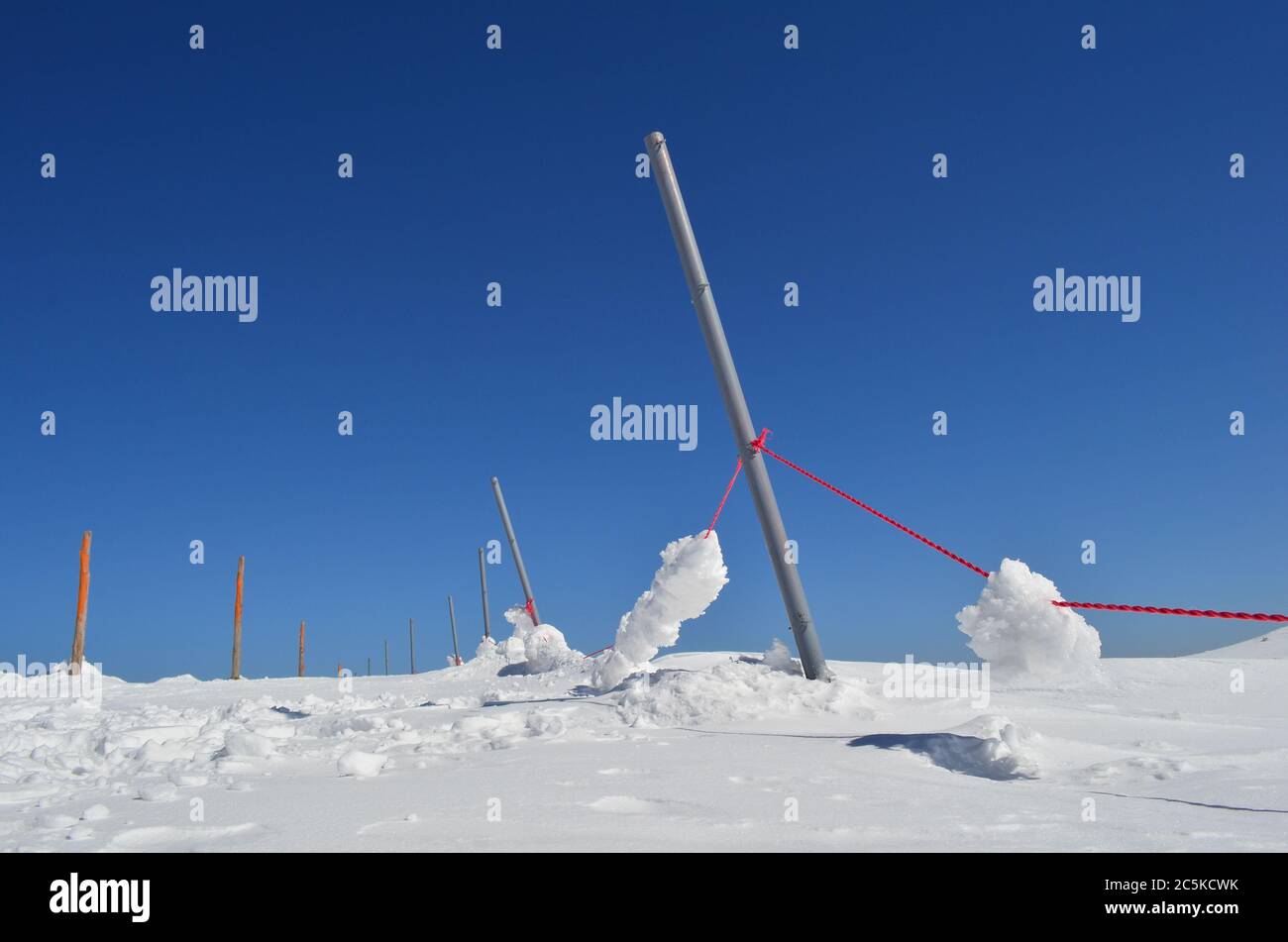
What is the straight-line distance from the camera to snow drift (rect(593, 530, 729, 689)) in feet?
35.7

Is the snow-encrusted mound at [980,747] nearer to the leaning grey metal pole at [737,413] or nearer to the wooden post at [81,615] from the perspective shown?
the leaning grey metal pole at [737,413]

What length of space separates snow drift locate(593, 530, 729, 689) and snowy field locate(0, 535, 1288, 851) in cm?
4

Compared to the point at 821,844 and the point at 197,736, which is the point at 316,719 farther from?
the point at 821,844

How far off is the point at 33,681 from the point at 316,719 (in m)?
10.5

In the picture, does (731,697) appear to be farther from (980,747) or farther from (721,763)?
(980,747)

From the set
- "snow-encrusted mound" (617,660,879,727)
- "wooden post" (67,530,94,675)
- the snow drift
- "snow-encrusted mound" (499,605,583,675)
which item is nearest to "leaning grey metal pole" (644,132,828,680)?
"snow-encrusted mound" (617,660,879,727)

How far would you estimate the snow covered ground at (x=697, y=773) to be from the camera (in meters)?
4.20

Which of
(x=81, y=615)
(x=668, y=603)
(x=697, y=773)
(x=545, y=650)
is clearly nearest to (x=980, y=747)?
(x=697, y=773)

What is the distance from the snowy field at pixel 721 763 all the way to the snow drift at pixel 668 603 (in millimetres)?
41

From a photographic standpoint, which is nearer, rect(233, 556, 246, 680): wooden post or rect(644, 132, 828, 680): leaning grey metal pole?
rect(644, 132, 828, 680): leaning grey metal pole

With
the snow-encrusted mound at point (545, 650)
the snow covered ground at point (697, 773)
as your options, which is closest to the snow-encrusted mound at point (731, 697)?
the snow covered ground at point (697, 773)

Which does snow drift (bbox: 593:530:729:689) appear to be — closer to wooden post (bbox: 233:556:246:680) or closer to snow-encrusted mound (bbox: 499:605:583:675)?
snow-encrusted mound (bbox: 499:605:583:675)
